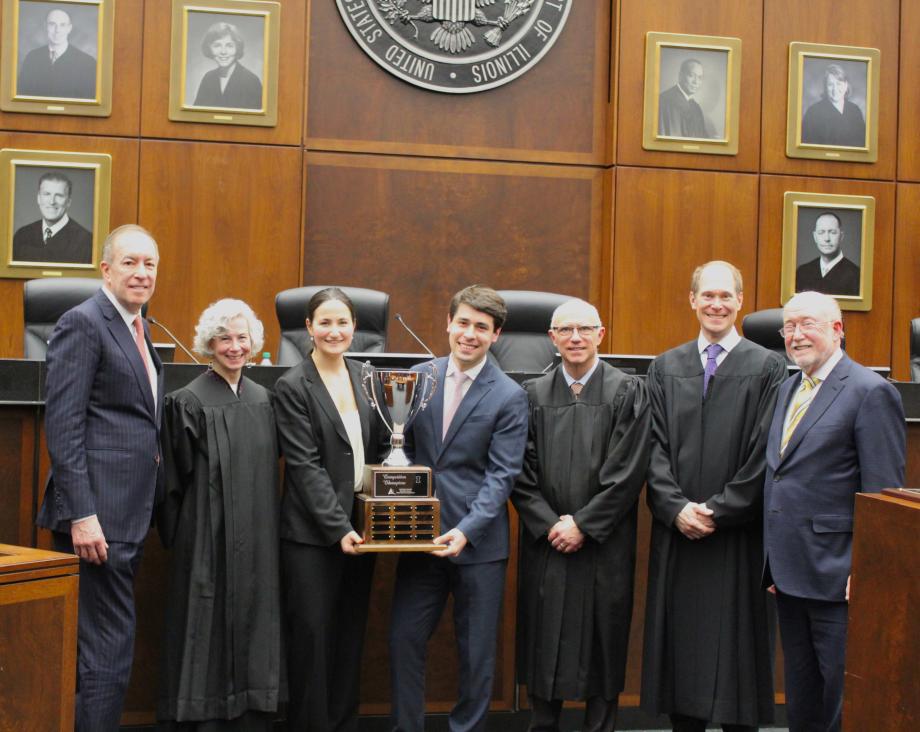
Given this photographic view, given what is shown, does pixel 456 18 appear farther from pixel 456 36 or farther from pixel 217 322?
pixel 217 322

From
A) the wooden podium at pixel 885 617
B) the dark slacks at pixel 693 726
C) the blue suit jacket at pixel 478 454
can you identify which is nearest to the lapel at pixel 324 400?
the blue suit jacket at pixel 478 454

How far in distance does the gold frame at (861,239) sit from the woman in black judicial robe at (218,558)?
469cm

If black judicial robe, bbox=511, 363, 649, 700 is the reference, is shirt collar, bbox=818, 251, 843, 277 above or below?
above

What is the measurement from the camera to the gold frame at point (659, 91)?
6.97 m

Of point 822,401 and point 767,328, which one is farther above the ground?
point 767,328

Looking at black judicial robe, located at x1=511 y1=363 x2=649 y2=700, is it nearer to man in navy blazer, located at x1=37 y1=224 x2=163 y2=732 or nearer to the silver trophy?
the silver trophy

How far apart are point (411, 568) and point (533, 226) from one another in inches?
159

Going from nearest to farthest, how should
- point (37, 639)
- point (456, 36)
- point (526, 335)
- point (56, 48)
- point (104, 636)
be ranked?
point (37, 639), point (104, 636), point (526, 335), point (56, 48), point (456, 36)

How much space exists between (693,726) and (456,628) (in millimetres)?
790

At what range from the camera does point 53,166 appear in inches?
253

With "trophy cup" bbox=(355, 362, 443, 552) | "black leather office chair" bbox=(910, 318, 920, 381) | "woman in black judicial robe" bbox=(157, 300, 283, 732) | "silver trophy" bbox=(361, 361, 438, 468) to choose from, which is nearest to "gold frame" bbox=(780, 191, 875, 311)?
"black leather office chair" bbox=(910, 318, 920, 381)

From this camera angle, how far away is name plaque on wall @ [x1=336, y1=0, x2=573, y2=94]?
22.6 ft

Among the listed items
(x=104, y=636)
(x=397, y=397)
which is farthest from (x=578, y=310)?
(x=104, y=636)

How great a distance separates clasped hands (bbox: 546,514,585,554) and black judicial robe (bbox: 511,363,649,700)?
0.08ft
